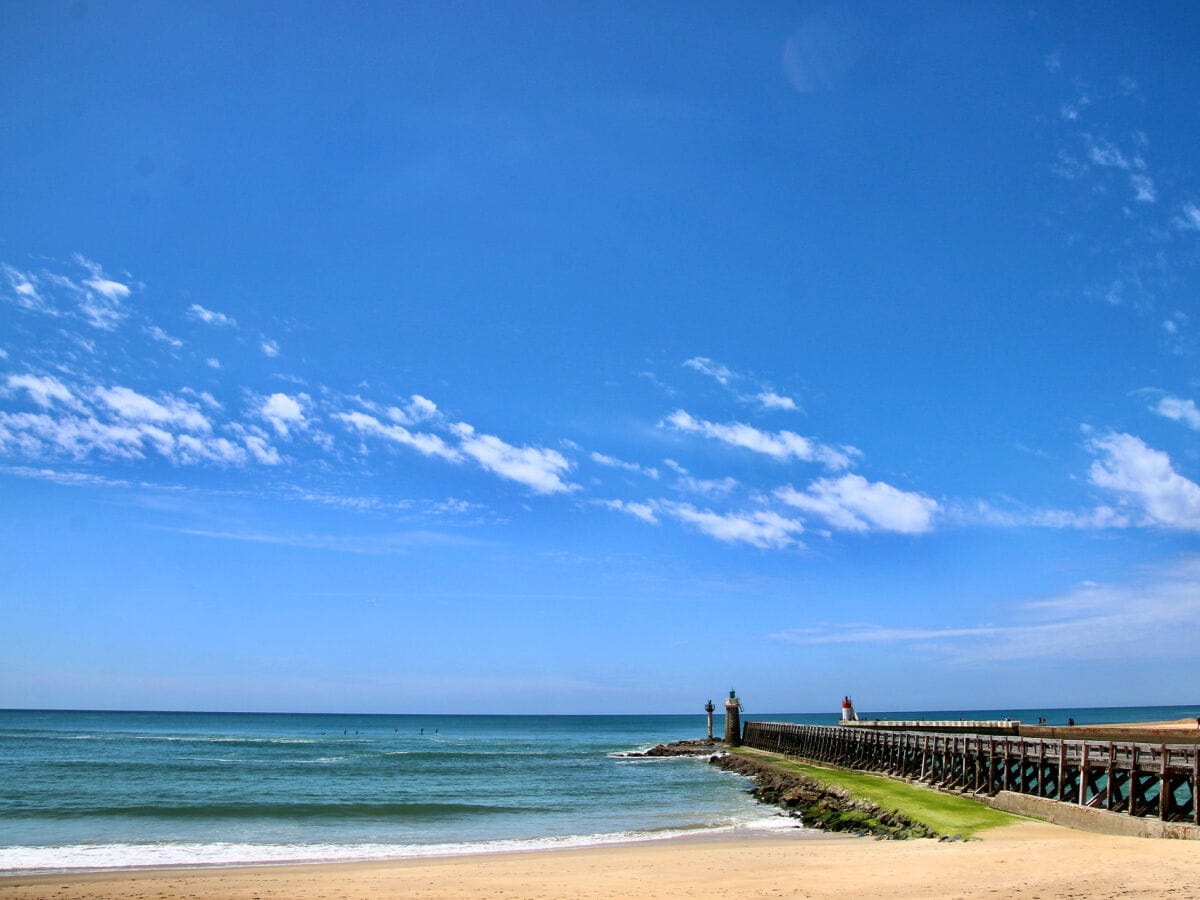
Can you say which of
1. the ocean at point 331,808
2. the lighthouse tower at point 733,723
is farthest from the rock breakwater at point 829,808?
the lighthouse tower at point 733,723

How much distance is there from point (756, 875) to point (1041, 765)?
11.6 metres

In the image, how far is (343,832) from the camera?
28641mm

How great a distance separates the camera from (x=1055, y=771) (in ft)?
86.4

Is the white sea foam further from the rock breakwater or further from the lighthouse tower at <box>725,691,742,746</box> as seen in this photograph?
the lighthouse tower at <box>725,691,742,746</box>

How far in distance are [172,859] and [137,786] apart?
25493 millimetres

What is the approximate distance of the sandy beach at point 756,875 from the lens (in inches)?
616

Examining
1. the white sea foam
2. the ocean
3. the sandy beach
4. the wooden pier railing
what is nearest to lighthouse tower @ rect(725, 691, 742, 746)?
the ocean

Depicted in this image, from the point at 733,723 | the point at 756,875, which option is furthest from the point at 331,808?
the point at 733,723

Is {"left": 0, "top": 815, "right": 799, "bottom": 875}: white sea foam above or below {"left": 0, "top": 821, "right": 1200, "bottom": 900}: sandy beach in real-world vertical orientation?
below

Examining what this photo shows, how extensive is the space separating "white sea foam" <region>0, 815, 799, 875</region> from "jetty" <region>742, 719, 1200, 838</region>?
697 cm

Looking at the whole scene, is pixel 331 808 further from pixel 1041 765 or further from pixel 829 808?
pixel 1041 765

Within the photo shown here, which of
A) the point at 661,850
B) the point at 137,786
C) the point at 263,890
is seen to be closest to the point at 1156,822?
the point at 661,850

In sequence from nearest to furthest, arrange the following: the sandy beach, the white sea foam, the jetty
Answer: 1. the sandy beach
2. the jetty
3. the white sea foam

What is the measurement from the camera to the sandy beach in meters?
15.6
